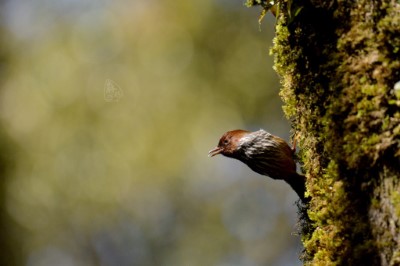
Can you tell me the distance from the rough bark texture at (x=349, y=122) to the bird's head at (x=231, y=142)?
2335mm

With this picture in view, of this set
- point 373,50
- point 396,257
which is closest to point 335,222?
point 396,257

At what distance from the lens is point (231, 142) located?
17.7ft

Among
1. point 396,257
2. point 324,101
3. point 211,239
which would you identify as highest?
point 211,239

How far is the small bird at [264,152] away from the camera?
14.6ft

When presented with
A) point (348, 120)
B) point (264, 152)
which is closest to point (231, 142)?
point (264, 152)

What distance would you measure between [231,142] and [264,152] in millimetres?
571

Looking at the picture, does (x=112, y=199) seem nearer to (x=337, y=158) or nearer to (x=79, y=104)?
(x=79, y=104)

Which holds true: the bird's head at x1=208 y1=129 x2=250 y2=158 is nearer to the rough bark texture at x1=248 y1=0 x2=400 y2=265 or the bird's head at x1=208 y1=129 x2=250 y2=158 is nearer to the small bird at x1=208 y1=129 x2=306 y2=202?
the small bird at x1=208 y1=129 x2=306 y2=202

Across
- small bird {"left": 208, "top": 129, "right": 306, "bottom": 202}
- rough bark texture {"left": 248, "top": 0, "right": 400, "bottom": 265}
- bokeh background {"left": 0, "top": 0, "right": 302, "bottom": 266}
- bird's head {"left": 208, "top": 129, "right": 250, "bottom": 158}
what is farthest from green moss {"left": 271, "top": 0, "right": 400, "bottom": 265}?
bokeh background {"left": 0, "top": 0, "right": 302, "bottom": 266}

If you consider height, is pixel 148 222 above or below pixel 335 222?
above

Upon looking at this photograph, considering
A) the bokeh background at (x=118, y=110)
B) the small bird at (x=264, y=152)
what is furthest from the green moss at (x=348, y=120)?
the bokeh background at (x=118, y=110)

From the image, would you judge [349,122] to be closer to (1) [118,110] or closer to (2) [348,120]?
(2) [348,120]

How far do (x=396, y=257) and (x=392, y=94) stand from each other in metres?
0.68

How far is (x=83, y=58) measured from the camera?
45.5 feet
